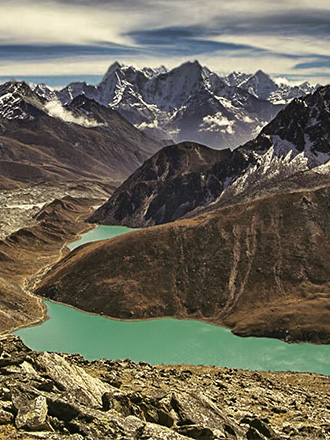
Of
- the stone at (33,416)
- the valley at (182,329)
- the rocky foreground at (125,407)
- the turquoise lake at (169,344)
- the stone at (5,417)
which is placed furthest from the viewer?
the turquoise lake at (169,344)

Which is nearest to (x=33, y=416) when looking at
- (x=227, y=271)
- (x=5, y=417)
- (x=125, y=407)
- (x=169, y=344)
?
(x=5, y=417)

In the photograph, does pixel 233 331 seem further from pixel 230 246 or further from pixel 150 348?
pixel 230 246

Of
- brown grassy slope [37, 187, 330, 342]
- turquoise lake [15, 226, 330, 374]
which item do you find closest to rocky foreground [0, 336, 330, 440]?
turquoise lake [15, 226, 330, 374]

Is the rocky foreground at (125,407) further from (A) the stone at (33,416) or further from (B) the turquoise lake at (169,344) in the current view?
(B) the turquoise lake at (169,344)

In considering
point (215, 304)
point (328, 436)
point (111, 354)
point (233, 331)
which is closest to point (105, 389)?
point (328, 436)

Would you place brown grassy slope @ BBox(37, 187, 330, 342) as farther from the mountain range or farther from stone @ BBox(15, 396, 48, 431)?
stone @ BBox(15, 396, 48, 431)

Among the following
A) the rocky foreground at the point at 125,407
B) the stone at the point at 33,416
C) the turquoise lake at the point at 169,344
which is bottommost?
the turquoise lake at the point at 169,344

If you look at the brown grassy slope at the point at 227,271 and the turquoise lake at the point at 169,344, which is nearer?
the turquoise lake at the point at 169,344

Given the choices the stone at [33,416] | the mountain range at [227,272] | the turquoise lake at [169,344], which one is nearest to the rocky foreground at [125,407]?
the stone at [33,416]
